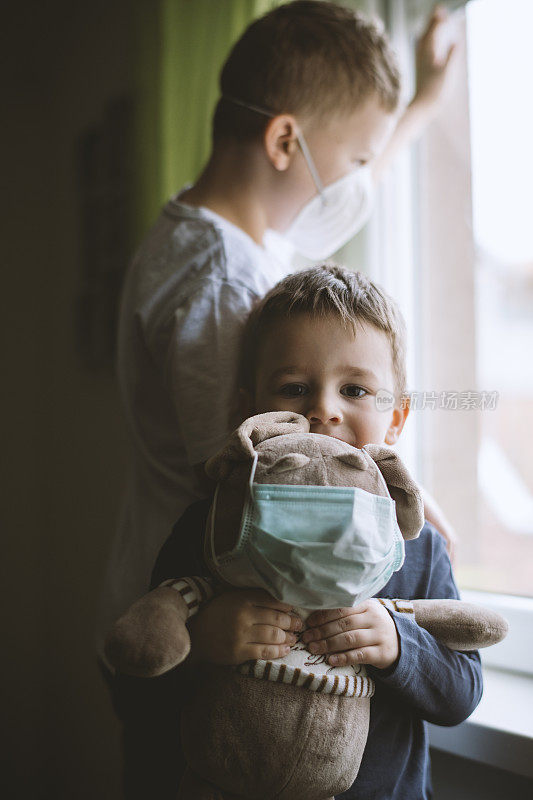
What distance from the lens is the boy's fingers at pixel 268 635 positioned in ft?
1.98

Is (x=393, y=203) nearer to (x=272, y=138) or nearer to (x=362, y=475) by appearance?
(x=272, y=138)

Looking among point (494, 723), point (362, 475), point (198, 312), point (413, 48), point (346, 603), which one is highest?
point (413, 48)

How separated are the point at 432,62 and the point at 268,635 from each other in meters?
1.08

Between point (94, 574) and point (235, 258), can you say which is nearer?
point (235, 258)

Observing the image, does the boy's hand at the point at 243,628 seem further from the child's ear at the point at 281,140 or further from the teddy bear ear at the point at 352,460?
the child's ear at the point at 281,140

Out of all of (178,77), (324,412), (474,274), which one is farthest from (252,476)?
(178,77)

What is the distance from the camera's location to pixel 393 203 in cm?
139

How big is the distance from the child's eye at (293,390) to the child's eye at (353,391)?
48 mm

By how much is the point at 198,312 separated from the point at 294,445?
32 centimetres

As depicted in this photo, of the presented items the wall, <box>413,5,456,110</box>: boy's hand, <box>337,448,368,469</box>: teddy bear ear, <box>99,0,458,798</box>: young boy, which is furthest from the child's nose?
the wall

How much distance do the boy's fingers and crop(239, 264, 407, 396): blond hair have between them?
1.04 feet

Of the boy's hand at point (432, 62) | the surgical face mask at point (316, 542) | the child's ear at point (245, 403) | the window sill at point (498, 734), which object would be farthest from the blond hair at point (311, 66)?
the window sill at point (498, 734)

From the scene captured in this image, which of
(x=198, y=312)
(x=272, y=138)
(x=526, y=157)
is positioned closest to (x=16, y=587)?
(x=198, y=312)

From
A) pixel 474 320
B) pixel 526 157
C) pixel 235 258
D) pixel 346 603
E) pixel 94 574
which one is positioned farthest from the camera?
pixel 94 574
